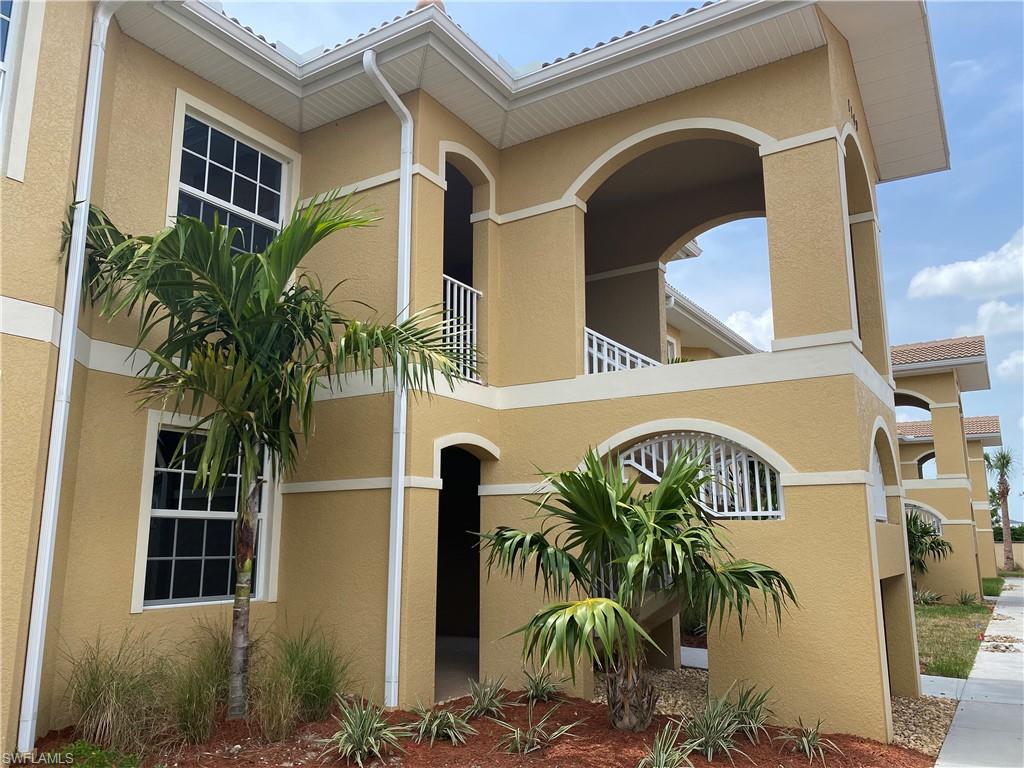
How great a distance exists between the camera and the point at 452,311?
9.15 metres

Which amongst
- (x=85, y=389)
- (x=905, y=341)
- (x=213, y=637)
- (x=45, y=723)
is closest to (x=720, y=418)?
(x=213, y=637)

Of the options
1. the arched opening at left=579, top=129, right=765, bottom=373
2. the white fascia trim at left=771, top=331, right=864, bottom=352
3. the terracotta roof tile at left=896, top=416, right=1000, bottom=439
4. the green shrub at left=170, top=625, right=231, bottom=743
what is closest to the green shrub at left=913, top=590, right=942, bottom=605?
the terracotta roof tile at left=896, top=416, right=1000, bottom=439

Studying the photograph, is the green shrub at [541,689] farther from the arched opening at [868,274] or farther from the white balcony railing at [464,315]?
the arched opening at [868,274]

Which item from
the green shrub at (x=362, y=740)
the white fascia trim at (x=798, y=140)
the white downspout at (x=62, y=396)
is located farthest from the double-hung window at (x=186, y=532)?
the white fascia trim at (x=798, y=140)

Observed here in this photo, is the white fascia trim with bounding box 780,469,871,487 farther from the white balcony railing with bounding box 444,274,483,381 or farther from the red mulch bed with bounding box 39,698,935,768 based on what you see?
the white balcony railing with bounding box 444,274,483,381

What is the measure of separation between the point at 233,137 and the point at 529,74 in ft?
11.3

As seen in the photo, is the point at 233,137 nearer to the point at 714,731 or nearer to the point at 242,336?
the point at 242,336

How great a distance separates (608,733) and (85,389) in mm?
5508

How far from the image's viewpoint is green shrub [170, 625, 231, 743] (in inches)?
249

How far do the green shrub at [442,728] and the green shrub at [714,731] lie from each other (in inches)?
72.8

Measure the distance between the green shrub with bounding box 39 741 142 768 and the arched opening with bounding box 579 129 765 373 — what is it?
22.3 ft

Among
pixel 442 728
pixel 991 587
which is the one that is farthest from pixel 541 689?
pixel 991 587

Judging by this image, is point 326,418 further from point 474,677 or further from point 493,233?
point 474,677

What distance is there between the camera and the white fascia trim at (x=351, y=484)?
7.95 meters
